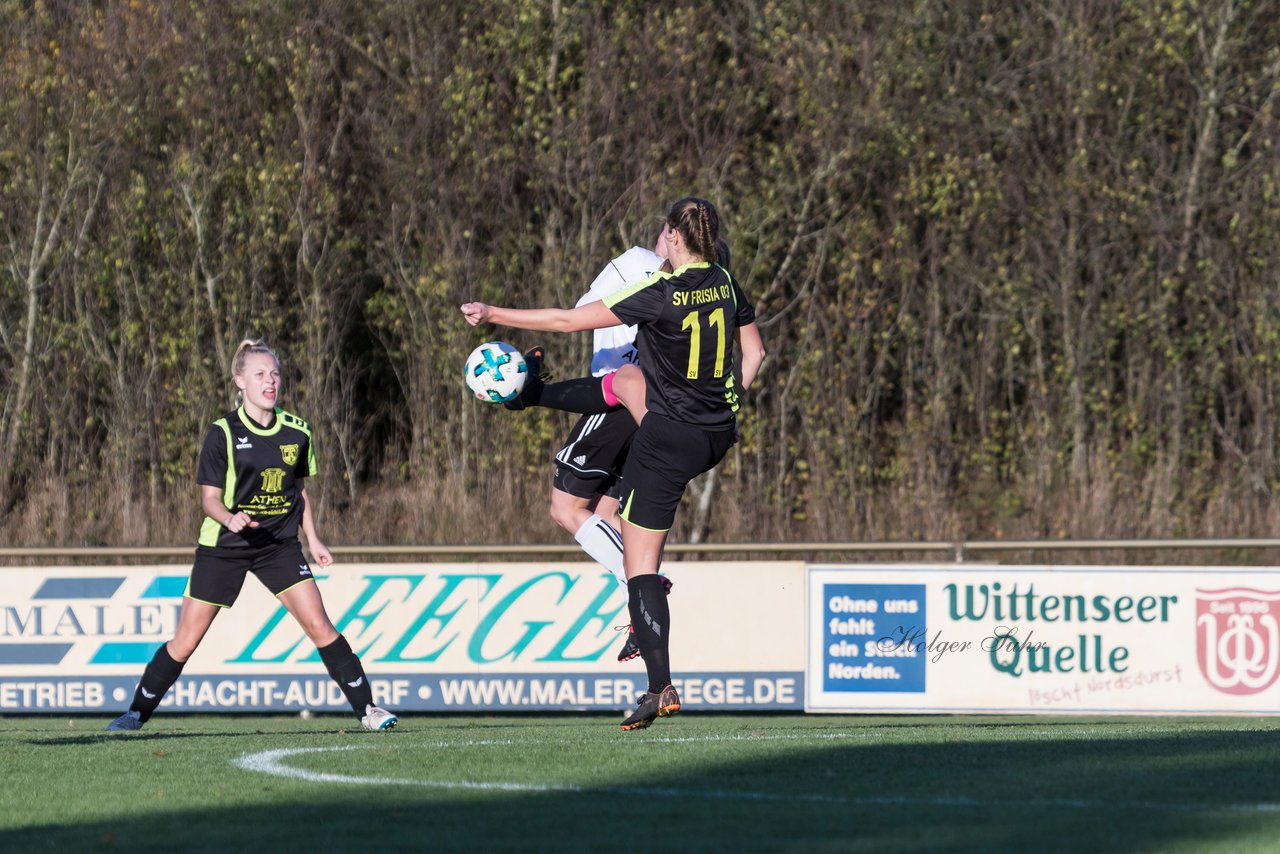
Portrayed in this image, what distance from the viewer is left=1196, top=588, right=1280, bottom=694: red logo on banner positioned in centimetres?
1292

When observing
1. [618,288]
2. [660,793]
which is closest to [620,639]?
[618,288]

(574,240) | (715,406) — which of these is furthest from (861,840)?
(574,240)

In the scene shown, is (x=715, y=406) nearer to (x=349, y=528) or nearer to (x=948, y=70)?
(x=349, y=528)

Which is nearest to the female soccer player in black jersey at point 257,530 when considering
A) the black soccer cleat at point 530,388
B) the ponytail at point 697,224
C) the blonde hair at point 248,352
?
the blonde hair at point 248,352

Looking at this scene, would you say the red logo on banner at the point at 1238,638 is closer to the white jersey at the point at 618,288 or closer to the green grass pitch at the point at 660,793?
the green grass pitch at the point at 660,793

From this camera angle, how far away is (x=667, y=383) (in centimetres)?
737

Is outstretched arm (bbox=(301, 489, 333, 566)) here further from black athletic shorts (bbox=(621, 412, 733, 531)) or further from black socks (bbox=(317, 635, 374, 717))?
black athletic shorts (bbox=(621, 412, 733, 531))

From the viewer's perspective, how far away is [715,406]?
7.41 meters

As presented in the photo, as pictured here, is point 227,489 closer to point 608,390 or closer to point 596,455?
point 596,455

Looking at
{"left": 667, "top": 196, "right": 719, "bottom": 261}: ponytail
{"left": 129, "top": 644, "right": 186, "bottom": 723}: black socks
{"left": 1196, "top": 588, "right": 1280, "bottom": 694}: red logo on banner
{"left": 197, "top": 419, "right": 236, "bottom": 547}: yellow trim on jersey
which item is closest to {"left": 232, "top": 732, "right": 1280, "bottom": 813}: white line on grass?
{"left": 197, "top": 419, "right": 236, "bottom": 547}: yellow trim on jersey

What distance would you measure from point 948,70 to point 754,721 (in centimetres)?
1111

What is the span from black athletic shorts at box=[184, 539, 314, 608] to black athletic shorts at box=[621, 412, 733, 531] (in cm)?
248

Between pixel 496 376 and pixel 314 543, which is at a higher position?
pixel 496 376

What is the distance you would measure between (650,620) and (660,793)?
1784 millimetres
